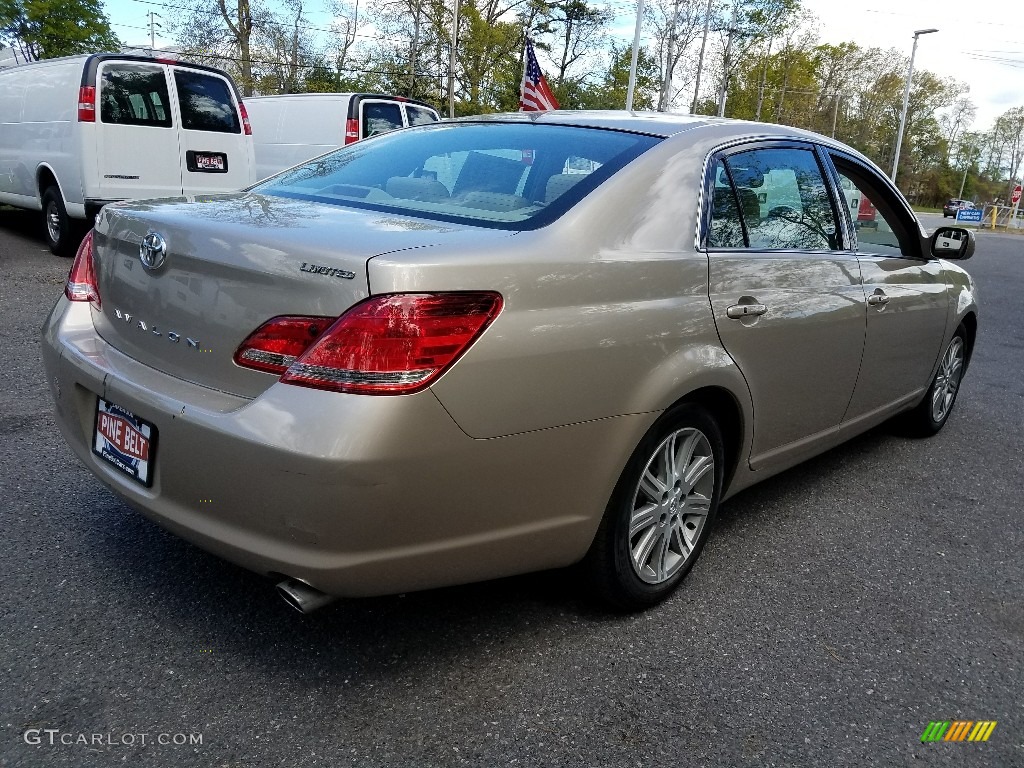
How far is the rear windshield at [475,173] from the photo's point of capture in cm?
250

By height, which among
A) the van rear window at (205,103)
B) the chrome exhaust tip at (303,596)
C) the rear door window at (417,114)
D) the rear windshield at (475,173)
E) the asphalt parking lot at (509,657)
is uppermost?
the rear door window at (417,114)

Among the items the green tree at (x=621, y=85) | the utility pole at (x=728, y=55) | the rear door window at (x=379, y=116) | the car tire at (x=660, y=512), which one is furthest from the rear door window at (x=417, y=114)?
the utility pole at (x=728, y=55)

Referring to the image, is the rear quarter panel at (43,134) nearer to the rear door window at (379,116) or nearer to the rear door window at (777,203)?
the rear door window at (379,116)

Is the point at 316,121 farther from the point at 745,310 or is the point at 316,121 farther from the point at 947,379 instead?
the point at 745,310

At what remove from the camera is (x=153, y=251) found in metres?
2.32

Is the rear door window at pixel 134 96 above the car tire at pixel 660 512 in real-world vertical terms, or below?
above

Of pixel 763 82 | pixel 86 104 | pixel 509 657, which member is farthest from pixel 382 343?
pixel 763 82

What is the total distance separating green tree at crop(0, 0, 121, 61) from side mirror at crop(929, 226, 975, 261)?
34.4 meters

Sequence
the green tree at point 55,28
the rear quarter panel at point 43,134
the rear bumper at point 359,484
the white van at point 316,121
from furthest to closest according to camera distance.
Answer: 1. the green tree at point 55,28
2. the white van at point 316,121
3. the rear quarter panel at point 43,134
4. the rear bumper at point 359,484

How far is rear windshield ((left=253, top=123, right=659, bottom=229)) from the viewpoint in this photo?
2502mm

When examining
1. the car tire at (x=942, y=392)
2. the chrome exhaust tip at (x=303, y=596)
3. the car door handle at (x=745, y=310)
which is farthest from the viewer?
the car tire at (x=942, y=392)

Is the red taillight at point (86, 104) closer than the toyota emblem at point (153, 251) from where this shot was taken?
No

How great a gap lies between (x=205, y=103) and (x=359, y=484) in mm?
8421

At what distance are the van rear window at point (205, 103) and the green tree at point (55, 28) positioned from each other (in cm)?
2713
